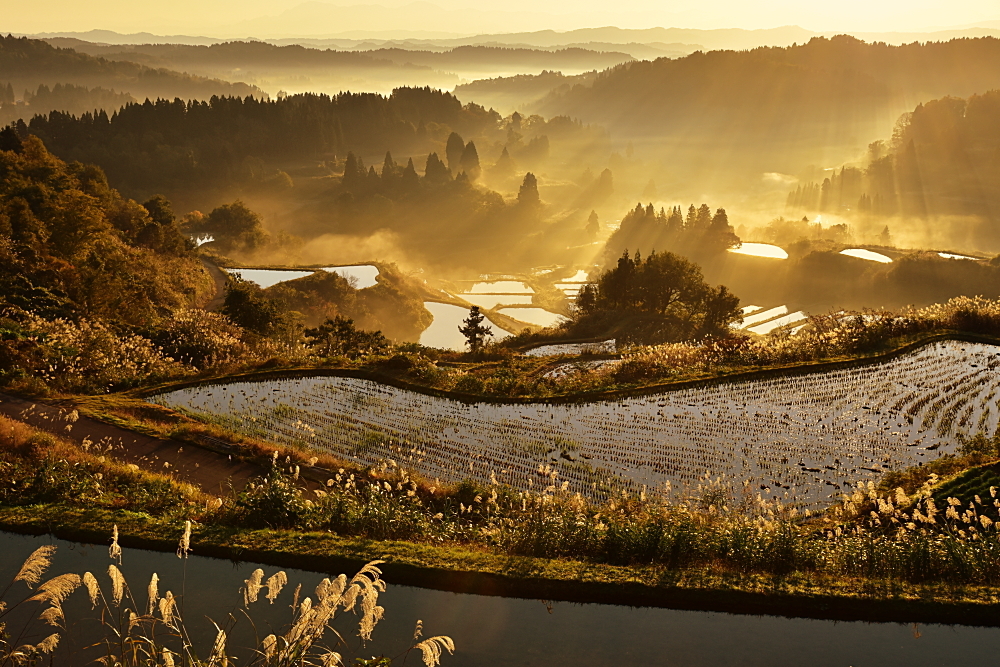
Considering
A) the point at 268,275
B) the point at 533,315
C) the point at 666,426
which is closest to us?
the point at 666,426

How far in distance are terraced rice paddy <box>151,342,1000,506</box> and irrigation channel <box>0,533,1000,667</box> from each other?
223 inches

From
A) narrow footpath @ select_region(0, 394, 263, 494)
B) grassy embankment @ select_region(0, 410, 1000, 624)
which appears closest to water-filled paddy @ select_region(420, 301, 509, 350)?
narrow footpath @ select_region(0, 394, 263, 494)

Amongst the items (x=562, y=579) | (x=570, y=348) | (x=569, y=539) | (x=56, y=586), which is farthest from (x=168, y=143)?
(x=56, y=586)

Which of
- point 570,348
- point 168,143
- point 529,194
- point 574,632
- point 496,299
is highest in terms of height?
point 529,194

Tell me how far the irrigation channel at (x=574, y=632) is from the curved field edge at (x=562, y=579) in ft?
0.68

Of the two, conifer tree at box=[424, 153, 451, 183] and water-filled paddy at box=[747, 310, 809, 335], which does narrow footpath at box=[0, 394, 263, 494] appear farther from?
conifer tree at box=[424, 153, 451, 183]

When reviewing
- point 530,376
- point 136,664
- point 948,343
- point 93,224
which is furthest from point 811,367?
point 93,224

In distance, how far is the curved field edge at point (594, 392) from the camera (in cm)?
2192

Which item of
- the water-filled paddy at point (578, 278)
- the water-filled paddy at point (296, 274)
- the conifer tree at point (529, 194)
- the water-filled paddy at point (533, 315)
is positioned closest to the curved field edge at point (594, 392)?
the water-filled paddy at point (296, 274)

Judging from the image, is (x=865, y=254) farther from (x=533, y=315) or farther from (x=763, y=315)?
(x=533, y=315)

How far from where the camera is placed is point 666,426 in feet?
63.2

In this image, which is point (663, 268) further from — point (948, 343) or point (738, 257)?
point (738, 257)

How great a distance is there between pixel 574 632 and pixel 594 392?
13.4 metres

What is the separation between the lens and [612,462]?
16.9 meters
